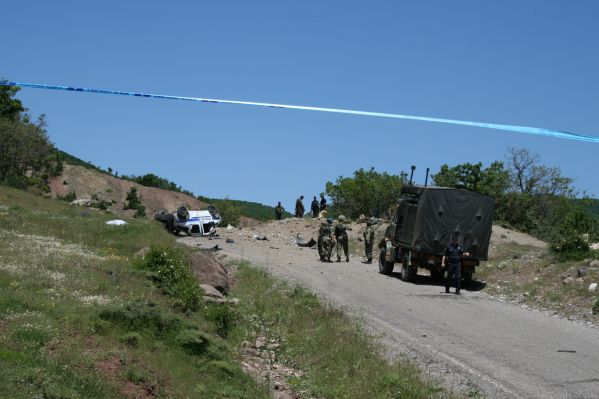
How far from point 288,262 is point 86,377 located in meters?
21.6

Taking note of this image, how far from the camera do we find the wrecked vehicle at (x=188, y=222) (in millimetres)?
40875

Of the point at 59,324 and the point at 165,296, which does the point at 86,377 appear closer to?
the point at 59,324

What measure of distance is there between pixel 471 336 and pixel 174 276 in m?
5.78

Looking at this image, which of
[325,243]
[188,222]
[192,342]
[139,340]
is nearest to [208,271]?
[192,342]

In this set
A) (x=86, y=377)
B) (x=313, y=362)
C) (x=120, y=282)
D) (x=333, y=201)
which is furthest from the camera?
(x=333, y=201)

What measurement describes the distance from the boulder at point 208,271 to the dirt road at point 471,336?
2.72 m

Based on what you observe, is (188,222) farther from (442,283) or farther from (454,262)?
(454,262)

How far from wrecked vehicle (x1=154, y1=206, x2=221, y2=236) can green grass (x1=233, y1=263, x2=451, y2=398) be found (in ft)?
71.1

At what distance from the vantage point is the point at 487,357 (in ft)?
42.3

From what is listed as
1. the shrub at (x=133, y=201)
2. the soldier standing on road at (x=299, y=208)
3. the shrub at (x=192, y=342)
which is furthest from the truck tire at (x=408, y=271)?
the shrub at (x=133, y=201)

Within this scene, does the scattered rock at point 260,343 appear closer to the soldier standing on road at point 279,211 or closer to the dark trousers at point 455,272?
the dark trousers at point 455,272

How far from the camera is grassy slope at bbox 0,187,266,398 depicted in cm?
799

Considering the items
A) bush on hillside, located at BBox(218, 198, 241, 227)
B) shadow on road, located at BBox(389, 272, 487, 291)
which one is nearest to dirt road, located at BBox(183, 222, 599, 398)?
shadow on road, located at BBox(389, 272, 487, 291)

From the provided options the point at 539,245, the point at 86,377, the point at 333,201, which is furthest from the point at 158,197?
the point at 86,377
